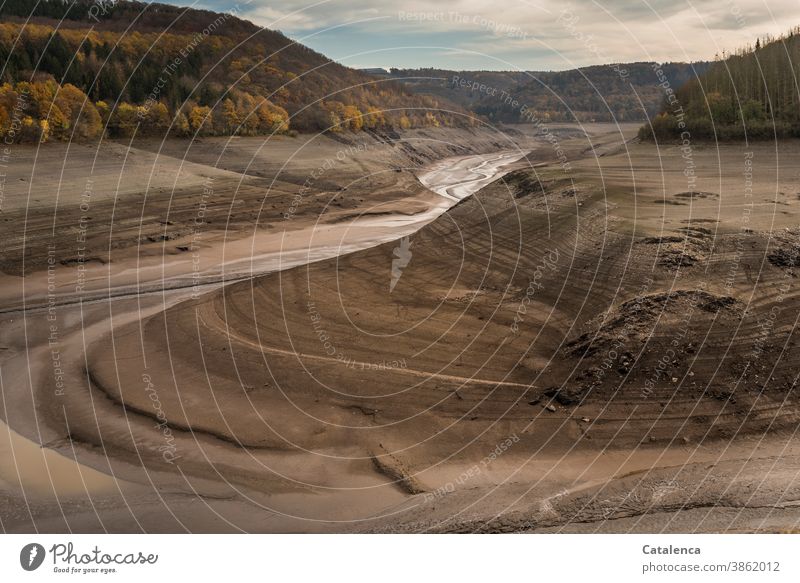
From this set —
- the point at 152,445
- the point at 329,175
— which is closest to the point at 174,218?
the point at 329,175

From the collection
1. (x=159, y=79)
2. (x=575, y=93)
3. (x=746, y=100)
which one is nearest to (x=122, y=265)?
(x=159, y=79)

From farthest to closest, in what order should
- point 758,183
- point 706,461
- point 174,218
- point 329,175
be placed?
point 329,175 → point 174,218 → point 758,183 → point 706,461

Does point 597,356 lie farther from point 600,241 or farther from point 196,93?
point 196,93

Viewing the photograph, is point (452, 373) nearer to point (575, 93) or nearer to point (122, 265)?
point (122, 265)

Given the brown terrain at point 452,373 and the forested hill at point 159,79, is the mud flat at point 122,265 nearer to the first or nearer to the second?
the brown terrain at point 452,373

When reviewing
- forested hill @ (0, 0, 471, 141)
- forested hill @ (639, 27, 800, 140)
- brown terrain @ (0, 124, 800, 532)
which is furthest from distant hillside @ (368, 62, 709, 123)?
brown terrain @ (0, 124, 800, 532)

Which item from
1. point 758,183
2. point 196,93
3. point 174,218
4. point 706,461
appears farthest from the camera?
point 196,93
